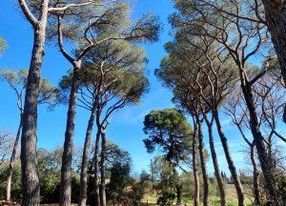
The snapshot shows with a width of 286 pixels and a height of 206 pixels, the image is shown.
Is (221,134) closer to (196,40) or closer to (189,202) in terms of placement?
(196,40)

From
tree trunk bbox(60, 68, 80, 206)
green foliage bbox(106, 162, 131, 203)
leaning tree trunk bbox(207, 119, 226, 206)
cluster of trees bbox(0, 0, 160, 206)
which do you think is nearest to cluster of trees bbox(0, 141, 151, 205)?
green foliage bbox(106, 162, 131, 203)

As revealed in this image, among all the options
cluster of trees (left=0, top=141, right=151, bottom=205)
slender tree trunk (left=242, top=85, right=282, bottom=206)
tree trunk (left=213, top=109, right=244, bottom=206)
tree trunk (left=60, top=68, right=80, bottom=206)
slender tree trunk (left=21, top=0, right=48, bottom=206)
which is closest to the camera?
slender tree trunk (left=21, top=0, right=48, bottom=206)

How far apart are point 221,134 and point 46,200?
51.6 ft

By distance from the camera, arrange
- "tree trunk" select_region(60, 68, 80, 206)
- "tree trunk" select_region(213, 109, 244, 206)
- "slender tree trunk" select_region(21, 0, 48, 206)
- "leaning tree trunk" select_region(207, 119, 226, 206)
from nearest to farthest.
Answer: "slender tree trunk" select_region(21, 0, 48, 206), "tree trunk" select_region(60, 68, 80, 206), "tree trunk" select_region(213, 109, 244, 206), "leaning tree trunk" select_region(207, 119, 226, 206)

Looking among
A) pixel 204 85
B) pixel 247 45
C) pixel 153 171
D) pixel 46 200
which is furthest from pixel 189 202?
pixel 247 45

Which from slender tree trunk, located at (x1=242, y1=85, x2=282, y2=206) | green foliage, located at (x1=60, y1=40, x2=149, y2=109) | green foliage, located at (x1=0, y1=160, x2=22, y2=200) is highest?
green foliage, located at (x1=60, y1=40, x2=149, y2=109)

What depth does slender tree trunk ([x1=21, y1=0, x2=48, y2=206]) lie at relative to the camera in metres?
6.12

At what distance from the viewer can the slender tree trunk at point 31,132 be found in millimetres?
6125

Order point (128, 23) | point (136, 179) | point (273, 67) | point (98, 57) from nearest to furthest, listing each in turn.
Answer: point (128, 23) → point (273, 67) → point (98, 57) → point (136, 179)

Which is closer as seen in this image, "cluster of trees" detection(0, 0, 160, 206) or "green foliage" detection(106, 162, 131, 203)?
"cluster of trees" detection(0, 0, 160, 206)

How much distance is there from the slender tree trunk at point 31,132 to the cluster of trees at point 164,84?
0.05 ft

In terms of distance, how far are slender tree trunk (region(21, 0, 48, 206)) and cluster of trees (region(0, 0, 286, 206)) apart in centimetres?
2

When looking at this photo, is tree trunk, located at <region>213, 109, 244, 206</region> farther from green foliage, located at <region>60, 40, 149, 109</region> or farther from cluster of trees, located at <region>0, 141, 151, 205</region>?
cluster of trees, located at <region>0, 141, 151, 205</region>

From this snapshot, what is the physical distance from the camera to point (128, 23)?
46.3 ft
